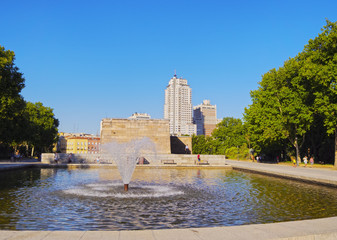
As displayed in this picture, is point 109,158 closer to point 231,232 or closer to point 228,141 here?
point 231,232

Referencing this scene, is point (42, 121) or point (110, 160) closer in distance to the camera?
point (110, 160)

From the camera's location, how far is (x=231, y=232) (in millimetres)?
6195

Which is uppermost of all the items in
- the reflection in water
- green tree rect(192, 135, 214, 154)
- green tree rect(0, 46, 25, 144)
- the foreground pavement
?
green tree rect(0, 46, 25, 144)

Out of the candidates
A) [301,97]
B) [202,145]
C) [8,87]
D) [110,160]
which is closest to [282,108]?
[301,97]

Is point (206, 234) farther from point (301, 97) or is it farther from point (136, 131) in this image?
point (136, 131)

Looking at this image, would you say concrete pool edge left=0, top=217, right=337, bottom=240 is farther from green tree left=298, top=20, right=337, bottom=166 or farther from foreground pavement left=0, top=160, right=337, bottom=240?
green tree left=298, top=20, right=337, bottom=166

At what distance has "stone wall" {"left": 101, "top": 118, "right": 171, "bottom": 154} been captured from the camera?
43188 millimetres

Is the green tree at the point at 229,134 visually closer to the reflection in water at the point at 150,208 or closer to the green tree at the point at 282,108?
the green tree at the point at 282,108

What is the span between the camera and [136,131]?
146 ft

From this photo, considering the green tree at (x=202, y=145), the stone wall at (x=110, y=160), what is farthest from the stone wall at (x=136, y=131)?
the green tree at (x=202, y=145)

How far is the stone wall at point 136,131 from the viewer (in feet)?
142

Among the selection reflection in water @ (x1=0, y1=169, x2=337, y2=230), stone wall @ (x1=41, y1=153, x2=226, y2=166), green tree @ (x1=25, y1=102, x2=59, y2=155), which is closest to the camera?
reflection in water @ (x1=0, y1=169, x2=337, y2=230)

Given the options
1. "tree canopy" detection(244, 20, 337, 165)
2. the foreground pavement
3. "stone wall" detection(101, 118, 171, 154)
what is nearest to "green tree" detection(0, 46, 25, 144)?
"stone wall" detection(101, 118, 171, 154)

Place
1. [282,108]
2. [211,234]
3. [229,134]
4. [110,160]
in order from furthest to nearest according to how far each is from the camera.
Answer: [229,134] < [282,108] < [110,160] < [211,234]
